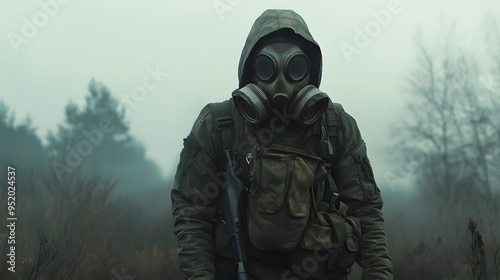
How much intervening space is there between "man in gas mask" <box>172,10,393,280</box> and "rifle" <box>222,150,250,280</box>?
3cm

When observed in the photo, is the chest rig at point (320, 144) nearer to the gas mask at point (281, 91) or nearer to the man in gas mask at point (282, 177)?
the man in gas mask at point (282, 177)

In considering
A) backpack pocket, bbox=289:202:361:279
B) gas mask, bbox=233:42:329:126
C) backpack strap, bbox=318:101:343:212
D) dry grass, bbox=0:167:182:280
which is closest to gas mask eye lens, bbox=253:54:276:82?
gas mask, bbox=233:42:329:126

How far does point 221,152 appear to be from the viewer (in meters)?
2.98

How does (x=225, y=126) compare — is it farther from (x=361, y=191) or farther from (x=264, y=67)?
(x=361, y=191)

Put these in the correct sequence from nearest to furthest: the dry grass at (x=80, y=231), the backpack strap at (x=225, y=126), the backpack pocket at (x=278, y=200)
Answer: the backpack pocket at (x=278, y=200), the backpack strap at (x=225, y=126), the dry grass at (x=80, y=231)

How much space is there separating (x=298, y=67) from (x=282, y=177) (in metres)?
0.54

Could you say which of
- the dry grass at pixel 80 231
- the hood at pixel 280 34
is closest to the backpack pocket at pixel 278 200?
the hood at pixel 280 34

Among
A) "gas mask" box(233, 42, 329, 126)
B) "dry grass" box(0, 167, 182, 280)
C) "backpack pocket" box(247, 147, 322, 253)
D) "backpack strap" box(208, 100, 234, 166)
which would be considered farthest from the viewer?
"dry grass" box(0, 167, 182, 280)

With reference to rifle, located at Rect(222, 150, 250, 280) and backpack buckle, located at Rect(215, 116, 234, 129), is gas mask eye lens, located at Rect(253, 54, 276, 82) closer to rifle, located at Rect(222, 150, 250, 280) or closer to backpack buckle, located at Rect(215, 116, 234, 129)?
backpack buckle, located at Rect(215, 116, 234, 129)

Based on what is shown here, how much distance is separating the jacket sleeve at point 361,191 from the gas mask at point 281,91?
272 millimetres

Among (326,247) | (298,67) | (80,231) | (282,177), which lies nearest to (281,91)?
(298,67)

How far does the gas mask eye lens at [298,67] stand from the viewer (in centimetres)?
292

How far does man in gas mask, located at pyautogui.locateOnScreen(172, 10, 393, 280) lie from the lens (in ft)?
8.94

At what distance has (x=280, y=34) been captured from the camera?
3.05 metres
